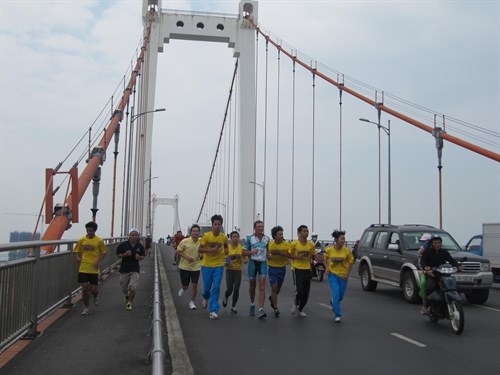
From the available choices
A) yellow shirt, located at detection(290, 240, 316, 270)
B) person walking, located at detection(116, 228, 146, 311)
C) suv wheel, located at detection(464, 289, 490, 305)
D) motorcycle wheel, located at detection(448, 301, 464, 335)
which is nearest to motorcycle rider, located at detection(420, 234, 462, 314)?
motorcycle wheel, located at detection(448, 301, 464, 335)

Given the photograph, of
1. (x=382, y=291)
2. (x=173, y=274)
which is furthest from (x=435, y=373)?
(x=173, y=274)

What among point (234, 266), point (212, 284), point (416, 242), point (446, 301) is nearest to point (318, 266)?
point (416, 242)

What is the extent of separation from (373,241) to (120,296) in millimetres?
6896

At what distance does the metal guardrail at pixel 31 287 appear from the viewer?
20.7 feet

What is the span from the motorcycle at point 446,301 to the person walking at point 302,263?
6.72 feet

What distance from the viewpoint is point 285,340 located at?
8.07 m

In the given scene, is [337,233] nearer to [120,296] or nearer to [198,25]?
[120,296]

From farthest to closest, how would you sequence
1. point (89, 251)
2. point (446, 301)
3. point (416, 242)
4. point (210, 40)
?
point (210, 40) → point (416, 242) → point (89, 251) → point (446, 301)

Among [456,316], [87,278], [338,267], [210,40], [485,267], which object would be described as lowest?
[456,316]

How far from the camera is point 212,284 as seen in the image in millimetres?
10258

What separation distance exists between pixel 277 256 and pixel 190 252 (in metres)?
1.95

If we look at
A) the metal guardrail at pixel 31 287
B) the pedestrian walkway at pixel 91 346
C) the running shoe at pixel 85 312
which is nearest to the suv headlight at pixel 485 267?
the pedestrian walkway at pixel 91 346

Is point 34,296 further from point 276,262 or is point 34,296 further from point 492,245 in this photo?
point 492,245

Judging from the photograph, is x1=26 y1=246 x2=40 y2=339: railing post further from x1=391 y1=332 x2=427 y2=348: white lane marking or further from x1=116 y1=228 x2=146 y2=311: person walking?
x1=391 y1=332 x2=427 y2=348: white lane marking
